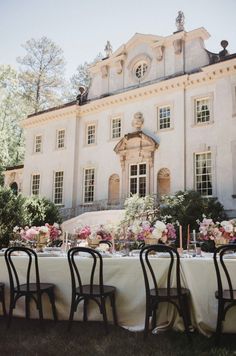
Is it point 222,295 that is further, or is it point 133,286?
point 133,286

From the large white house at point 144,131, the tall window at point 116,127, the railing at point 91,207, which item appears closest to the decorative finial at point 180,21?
the large white house at point 144,131

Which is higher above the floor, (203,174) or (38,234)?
(203,174)

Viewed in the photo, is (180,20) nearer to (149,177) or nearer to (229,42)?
(229,42)

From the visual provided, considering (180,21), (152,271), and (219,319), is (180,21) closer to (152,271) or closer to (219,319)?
(152,271)

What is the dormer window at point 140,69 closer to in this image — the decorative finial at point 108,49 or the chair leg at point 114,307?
the decorative finial at point 108,49

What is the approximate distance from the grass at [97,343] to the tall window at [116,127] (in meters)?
15.9

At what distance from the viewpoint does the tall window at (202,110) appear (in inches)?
678

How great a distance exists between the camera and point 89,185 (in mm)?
20609

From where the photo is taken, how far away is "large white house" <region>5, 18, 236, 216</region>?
54.1 ft

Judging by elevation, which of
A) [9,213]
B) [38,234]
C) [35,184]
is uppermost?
[35,184]

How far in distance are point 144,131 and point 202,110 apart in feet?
10.7

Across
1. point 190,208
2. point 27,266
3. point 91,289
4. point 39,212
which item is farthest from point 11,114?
point 91,289

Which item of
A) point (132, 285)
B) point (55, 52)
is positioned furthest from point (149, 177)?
point (55, 52)

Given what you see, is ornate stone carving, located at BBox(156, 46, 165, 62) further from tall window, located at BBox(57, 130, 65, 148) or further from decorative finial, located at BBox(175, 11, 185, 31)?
tall window, located at BBox(57, 130, 65, 148)
